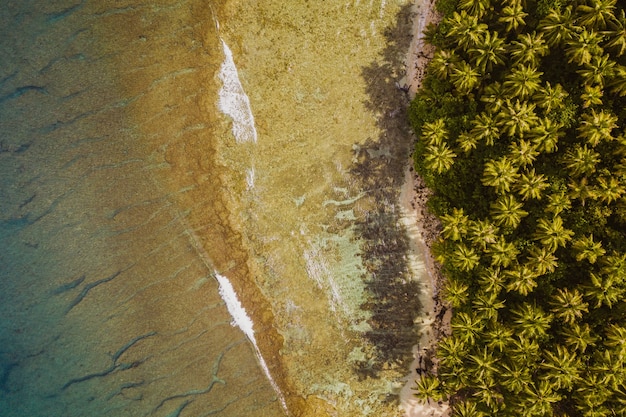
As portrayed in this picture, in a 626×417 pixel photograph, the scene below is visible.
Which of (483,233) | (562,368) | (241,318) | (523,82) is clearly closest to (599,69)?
(523,82)

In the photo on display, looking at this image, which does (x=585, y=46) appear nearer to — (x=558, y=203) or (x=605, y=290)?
(x=558, y=203)

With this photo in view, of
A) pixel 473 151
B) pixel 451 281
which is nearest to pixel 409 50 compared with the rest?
pixel 473 151

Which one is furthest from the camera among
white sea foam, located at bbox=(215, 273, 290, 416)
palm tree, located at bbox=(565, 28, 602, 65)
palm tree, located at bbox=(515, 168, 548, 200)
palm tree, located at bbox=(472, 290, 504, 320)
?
white sea foam, located at bbox=(215, 273, 290, 416)

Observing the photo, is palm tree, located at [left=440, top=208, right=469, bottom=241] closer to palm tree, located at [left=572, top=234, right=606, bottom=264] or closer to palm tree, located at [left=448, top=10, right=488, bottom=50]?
palm tree, located at [left=572, top=234, right=606, bottom=264]

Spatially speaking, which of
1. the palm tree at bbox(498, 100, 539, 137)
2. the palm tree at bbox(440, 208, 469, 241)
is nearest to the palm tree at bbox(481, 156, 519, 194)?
the palm tree at bbox(498, 100, 539, 137)

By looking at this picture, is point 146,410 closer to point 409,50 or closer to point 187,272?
point 187,272
